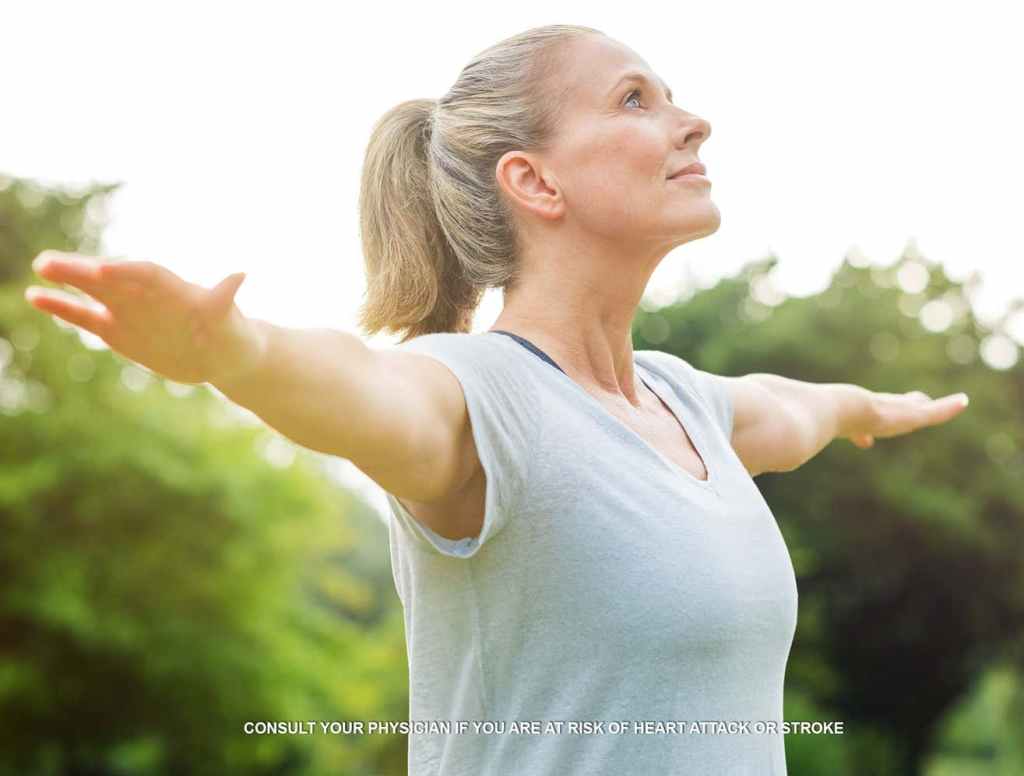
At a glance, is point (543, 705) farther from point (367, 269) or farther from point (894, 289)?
point (894, 289)

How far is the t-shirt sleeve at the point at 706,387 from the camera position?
1.82 m

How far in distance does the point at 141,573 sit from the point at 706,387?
13360mm

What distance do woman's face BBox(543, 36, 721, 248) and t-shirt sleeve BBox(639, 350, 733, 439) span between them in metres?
0.32

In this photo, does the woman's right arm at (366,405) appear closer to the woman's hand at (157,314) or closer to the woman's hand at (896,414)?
the woman's hand at (157,314)

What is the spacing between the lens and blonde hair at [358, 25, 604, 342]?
161 centimetres

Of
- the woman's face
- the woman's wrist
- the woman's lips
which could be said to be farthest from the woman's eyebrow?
the woman's wrist

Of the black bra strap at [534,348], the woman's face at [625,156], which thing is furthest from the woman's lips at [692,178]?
the black bra strap at [534,348]

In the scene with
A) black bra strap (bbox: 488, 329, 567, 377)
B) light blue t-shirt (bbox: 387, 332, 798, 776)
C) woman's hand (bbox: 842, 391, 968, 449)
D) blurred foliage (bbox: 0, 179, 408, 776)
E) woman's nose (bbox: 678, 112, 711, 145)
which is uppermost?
woman's nose (bbox: 678, 112, 711, 145)

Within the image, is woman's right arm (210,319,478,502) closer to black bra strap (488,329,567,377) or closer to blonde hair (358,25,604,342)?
black bra strap (488,329,567,377)

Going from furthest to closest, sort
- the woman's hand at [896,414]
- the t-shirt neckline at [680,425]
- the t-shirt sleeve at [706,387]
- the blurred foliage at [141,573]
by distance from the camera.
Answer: the blurred foliage at [141,573], the woman's hand at [896,414], the t-shirt sleeve at [706,387], the t-shirt neckline at [680,425]

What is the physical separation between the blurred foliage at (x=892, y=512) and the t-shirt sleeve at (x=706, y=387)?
1004cm

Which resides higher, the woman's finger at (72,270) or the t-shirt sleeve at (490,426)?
the woman's finger at (72,270)

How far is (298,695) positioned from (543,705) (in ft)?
46.6

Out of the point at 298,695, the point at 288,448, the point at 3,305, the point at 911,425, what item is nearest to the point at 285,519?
the point at 288,448
